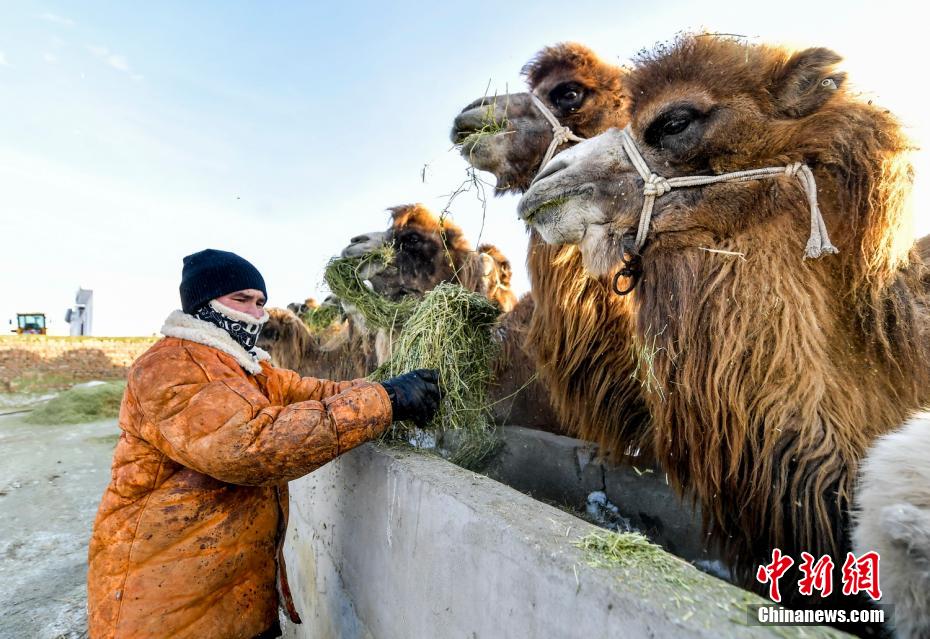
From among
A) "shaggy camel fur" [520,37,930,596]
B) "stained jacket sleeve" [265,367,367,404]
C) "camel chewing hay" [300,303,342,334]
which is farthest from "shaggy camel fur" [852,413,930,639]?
"camel chewing hay" [300,303,342,334]

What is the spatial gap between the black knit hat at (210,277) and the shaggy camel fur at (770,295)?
1.69 metres

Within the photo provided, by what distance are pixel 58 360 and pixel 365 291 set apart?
791 inches

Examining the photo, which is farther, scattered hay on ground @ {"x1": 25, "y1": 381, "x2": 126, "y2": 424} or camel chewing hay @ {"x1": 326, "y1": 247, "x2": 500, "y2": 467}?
scattered hay on ground @ {"x1": 25, "y1": 381, "x2": 126, "y2": 424}

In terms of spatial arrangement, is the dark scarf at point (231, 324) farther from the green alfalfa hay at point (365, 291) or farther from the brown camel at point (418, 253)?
the brown camel at point (418, 253)

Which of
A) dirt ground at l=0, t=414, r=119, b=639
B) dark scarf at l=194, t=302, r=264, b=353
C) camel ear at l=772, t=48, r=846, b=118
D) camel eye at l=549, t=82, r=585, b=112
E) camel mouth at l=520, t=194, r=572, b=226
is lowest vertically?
dirt ground at l=0, t=414, r=119, b=639

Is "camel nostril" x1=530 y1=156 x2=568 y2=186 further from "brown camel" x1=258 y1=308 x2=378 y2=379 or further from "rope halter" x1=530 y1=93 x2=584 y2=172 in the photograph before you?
"brown camel" x1=258 y1=308 x2=378 y2=379

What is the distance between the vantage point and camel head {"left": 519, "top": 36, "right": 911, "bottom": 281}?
203cm

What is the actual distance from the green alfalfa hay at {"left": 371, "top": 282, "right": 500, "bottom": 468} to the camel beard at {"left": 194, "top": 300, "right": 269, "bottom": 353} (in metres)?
0.92

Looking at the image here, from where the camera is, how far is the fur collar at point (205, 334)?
2111 mm

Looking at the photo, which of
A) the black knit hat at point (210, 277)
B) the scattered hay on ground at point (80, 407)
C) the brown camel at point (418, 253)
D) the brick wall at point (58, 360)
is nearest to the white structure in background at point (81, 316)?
the brick wall at point (58, 360)

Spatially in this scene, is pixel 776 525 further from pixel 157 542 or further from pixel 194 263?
pixel 194 263

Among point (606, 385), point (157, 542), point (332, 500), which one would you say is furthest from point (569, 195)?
point (157, 542)

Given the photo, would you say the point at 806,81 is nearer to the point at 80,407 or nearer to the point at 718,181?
the point at 718,181

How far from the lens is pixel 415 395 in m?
2.34
